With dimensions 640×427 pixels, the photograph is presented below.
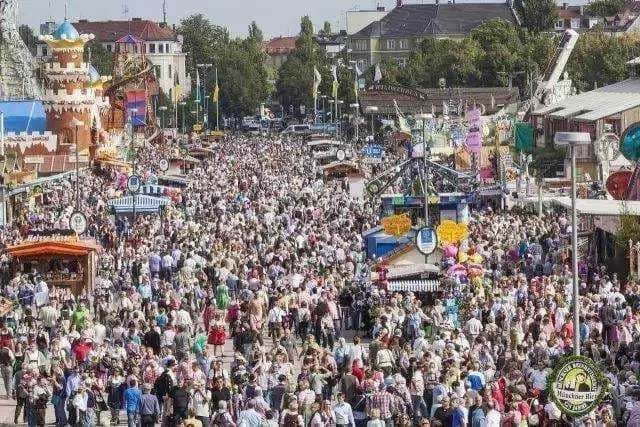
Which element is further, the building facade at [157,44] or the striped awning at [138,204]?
the building facade at [157,44]

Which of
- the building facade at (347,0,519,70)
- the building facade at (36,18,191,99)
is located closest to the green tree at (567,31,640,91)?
the building facade at (347,0,519,70)

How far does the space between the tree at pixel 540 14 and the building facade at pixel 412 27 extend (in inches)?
822

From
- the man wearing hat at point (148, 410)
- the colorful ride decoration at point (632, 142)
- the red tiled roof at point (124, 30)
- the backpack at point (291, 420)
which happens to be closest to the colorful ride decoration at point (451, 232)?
the colorful ride decoration at point (632, 142)

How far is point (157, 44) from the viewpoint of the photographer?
609 feet

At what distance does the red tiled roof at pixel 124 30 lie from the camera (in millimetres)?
187000

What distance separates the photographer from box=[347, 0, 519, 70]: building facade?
178 m

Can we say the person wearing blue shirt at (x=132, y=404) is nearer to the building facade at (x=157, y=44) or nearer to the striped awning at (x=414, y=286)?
the striped awning at (x=414, y=286)

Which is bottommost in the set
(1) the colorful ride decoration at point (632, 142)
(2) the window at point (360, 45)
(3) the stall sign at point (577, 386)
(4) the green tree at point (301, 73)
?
(4) the green tree at point (301, 73)

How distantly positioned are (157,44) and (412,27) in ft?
80.9

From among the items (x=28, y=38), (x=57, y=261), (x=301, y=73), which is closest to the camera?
(x=57, y=261)

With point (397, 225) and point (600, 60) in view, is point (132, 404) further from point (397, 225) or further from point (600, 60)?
point (600, 60)

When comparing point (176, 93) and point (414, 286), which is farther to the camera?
point (176, 93)

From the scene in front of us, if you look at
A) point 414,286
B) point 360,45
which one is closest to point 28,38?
point 360,45

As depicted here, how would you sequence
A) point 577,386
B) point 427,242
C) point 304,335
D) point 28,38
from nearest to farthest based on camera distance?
point 577,386, point 304,335, point 427,242, point 28,38
